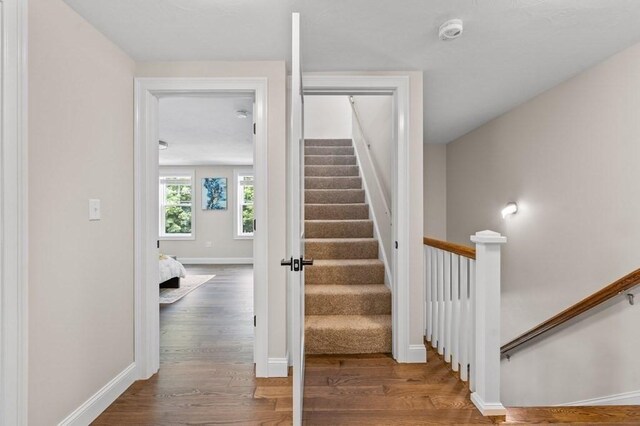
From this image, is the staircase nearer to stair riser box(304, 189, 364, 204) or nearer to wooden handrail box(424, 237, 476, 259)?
stair riser box(304, 189, 364, 204)

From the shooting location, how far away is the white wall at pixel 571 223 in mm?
2076

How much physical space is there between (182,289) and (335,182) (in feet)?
8.90

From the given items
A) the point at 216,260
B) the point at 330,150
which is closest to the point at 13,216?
the point at 330,150

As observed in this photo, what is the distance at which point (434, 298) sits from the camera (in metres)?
2.43

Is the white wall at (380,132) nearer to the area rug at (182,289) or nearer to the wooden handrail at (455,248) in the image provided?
the wooden handrail at (455,248)

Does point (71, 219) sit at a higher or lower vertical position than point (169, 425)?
higher

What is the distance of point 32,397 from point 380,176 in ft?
9.98

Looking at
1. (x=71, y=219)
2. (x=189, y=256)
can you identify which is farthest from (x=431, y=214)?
(x=189, y=256)

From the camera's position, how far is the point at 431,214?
4762 mm

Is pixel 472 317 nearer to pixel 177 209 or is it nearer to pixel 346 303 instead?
pixel 346 303

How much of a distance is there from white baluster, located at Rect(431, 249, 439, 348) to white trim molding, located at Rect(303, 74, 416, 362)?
16 cm

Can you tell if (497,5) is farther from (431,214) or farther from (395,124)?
(431,214)

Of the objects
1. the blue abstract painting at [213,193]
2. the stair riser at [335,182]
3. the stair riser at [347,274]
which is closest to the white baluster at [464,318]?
the stair riser at [347,274]

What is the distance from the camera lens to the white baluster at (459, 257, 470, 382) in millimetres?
1979
